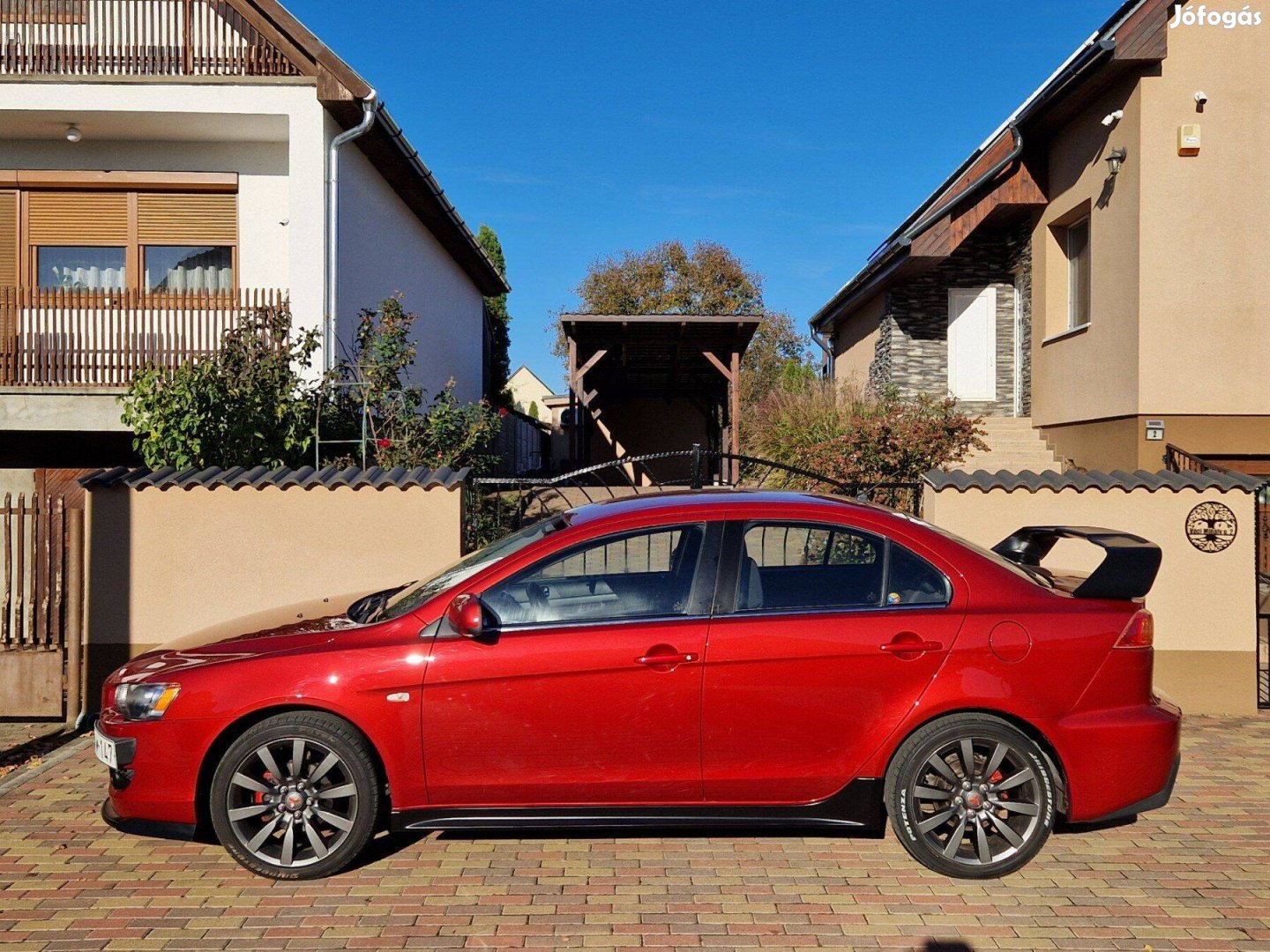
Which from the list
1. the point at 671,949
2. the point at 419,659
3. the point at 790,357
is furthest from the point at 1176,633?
the point at 790,357

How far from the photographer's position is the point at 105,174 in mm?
12695

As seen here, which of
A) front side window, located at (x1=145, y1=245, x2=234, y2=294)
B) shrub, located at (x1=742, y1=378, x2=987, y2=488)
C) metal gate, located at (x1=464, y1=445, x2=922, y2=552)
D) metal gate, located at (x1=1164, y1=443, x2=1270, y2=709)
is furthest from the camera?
front side window, located at (x1=145, y1=245, x2=234, y2=294)

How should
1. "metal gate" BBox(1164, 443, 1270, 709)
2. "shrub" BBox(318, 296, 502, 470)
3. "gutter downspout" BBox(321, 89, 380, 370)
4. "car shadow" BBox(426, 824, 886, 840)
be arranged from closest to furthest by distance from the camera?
"car shadow" BBox(426, 824, 886, 840)
"metal gate" BBox(1164, 443, 1270, 709)
"shrub" BBox(318, 296, 502, 470)
"gutter downspout" BBox(321, 89, 380, 370)

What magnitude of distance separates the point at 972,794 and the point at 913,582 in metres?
0.93

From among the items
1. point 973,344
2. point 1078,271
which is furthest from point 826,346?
point 1078,271

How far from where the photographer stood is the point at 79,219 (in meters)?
12.9

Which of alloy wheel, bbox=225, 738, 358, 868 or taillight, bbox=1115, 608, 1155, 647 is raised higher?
taillight, bbox=1115, 608, 1155, 647

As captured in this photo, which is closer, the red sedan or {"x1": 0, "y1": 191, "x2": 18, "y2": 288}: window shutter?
the red sedan

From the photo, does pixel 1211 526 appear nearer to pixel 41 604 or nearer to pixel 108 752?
pixel 108 752

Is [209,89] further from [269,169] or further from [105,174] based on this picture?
[105,174]

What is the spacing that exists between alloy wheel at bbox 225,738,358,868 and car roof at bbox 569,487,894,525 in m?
1.51

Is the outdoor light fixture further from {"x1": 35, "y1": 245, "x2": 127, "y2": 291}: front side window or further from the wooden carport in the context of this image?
{"x1": 35, "y1": 245, "x2": 127, "y2": 291}: front side window

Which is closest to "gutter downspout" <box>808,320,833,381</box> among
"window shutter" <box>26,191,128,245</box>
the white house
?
the white house

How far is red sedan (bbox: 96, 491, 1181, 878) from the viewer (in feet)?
13.7
